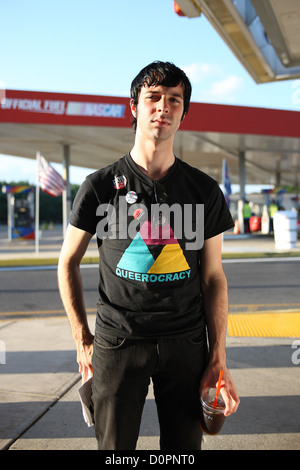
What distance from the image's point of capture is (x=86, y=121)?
16.9m

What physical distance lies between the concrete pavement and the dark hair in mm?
2065

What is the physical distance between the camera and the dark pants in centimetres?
160

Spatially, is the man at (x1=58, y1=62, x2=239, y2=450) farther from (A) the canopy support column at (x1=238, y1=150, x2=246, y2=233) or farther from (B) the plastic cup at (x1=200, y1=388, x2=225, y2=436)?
(A) the canopy support column at (x1=238, y1=150, x2=246, y2=233)

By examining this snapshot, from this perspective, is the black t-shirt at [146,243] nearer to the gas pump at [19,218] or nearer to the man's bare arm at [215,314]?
the man's bare arm at [215,314]

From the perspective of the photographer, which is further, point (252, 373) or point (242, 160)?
point (242, 160)

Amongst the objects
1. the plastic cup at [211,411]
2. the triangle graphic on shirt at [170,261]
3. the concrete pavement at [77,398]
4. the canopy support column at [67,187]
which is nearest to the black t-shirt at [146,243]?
the triangle graphic on shirt at [170,261]

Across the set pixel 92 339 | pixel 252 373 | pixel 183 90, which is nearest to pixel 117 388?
pixel 92 339

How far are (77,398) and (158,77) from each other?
2526 mm

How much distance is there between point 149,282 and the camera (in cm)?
160

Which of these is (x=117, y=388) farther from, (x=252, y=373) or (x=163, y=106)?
(x=252, y=373)

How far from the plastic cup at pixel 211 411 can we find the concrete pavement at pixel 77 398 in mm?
1122

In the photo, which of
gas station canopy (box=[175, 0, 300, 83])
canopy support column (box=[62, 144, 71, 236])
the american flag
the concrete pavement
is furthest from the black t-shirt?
canopy support column (box=[62, 144, 71, 236])

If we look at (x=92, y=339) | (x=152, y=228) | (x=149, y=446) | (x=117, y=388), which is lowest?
(x=149, y=446)

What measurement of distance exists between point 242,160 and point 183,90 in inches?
923
